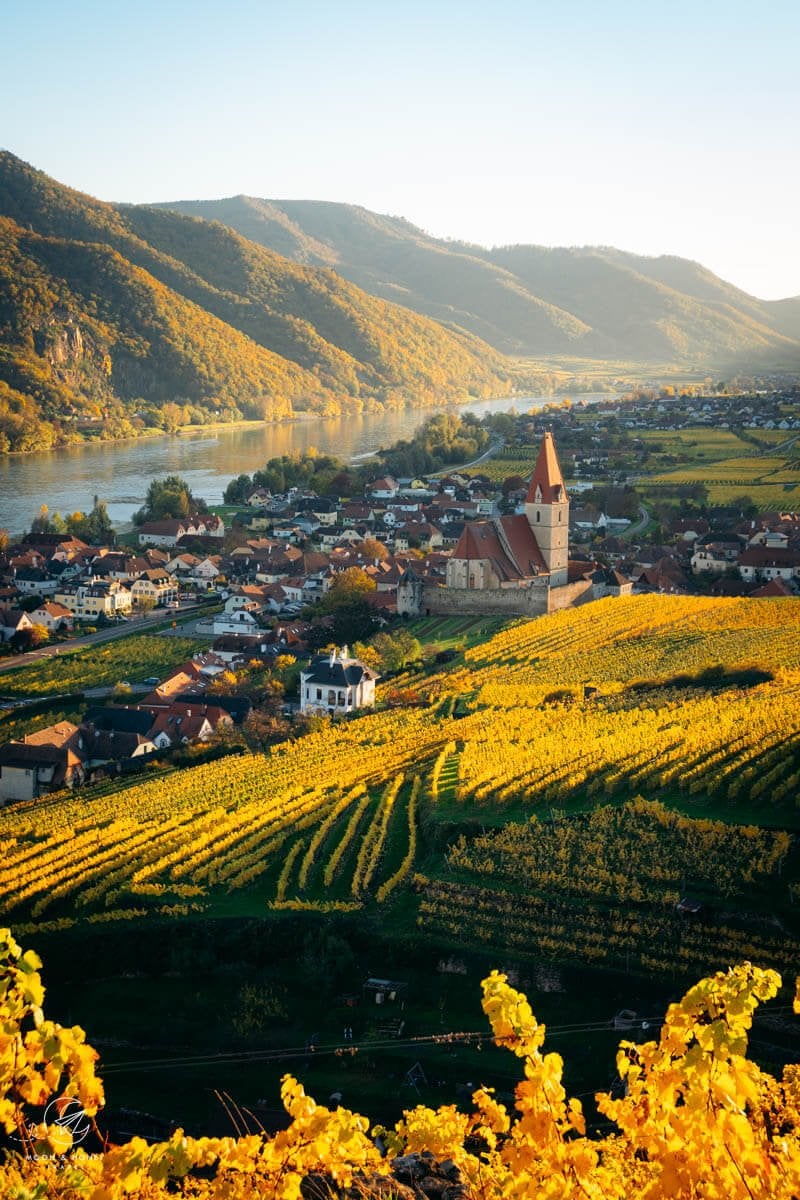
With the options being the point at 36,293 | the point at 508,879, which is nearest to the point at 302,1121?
the point at 508,879

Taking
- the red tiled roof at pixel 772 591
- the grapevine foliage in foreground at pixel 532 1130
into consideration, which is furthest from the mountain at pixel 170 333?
the grapevine foliage in foreground at pixel 532 1130

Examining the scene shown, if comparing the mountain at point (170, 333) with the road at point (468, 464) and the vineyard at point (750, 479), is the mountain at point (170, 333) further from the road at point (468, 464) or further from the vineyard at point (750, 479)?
the vineyard at point (750, 479)

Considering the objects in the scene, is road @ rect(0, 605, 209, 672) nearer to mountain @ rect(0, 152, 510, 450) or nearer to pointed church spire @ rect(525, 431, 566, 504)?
pointed church spire @ rect(525, 431, 566, 504)

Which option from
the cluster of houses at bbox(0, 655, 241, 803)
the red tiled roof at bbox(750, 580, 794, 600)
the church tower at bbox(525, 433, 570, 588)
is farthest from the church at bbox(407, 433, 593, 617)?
the cluster of houses at bbox(0, 655, 241, 803)

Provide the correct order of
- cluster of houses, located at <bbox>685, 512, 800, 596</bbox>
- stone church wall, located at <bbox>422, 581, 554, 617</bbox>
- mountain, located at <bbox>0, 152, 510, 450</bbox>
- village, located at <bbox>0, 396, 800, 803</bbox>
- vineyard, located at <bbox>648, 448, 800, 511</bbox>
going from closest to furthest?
1. village, located at <bbox>0, 396, 800, 803</bbox>
2. stone church wall, located at <bbox>422, 581, 554, 617</bbox>
3. cluster of houses, located at <bbox>685, 512, 800, 596</bbox>
4. vineyard, located at <bbox>648, 448, 800, 511</bbox>
5. mountain, located at <bbox>0, 152, 510, 450</bbox>

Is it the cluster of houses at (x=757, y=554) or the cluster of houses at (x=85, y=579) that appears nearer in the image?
the cluster of houses at (x=85, y=579)

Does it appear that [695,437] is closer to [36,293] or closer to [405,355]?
[36,293]
